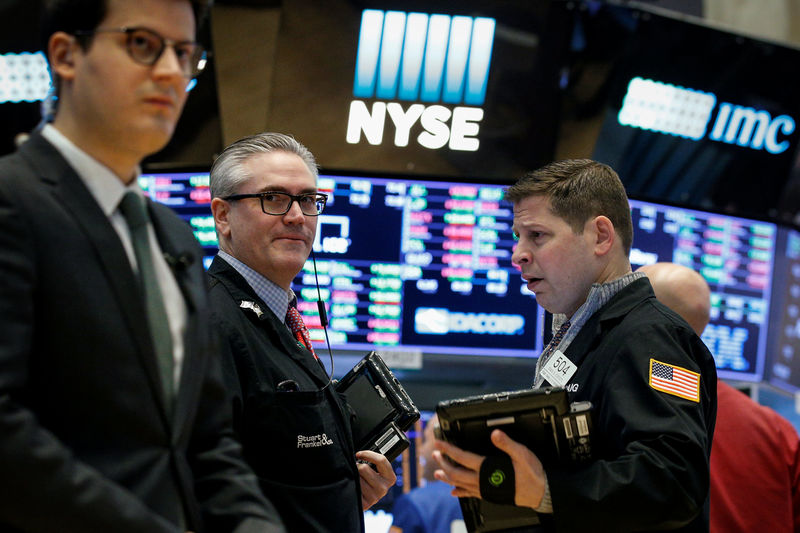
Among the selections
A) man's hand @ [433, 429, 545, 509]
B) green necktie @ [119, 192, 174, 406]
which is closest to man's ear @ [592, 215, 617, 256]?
man's hand @ [433, 429, 545, 509]

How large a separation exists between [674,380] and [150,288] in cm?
120

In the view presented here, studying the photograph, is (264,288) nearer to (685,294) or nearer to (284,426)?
(284,426)

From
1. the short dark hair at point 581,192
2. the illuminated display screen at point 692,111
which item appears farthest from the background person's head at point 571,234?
the illuminated display screen at point 692,111

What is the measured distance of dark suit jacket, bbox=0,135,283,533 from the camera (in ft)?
3.54

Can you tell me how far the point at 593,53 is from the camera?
4098mm

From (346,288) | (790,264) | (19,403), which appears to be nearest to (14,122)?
(346,288)

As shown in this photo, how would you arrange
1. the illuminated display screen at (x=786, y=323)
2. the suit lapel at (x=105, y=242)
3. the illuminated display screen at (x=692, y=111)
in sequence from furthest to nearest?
1. the illuminated display screen at (x=786, y=323)
2. the illuminated display screen at (x=692, y=111)
3. the suit lapel at (x=105, y=242)

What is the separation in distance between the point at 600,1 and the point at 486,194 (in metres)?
1.01

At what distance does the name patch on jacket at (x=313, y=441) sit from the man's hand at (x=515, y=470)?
27 cm

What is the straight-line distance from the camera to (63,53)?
129 centimetres

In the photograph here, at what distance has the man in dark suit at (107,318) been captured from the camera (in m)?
1.09

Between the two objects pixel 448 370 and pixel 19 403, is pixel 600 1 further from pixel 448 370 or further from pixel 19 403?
pixel 19 403

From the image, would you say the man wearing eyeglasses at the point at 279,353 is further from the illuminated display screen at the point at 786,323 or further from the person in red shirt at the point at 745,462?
the illuminated display screen at the point at 786,323

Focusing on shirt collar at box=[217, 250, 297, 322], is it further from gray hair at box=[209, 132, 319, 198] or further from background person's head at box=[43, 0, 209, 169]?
background person's head at box=[43, 0, 209, 169]
